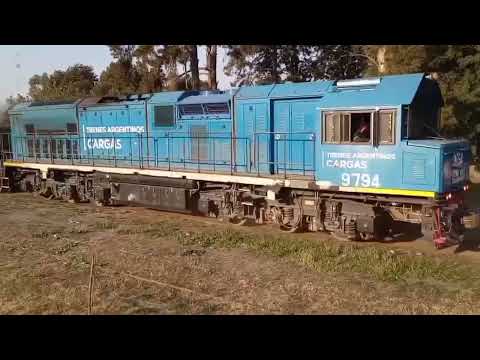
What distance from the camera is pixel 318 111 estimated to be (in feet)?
37.7

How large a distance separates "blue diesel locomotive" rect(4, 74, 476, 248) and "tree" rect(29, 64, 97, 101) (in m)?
30.3

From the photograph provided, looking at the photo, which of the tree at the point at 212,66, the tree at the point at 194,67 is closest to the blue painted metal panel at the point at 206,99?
the tree at the point at 212,66

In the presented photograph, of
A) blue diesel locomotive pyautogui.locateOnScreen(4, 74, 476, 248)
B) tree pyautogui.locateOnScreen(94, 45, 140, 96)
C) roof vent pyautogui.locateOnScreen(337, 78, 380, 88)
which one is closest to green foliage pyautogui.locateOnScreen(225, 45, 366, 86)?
tree pyautogui.locateOnScreen(94, 45, 140, 96)

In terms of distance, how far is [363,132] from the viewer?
1084 cm

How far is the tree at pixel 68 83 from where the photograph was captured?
4838cm

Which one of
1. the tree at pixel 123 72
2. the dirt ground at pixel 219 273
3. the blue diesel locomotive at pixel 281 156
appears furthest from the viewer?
the tree at pixel 123 72

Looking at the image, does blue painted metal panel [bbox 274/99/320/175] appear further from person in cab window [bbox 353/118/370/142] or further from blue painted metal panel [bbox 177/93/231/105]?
blue painted metal panel [bbox 177/93/231/105]

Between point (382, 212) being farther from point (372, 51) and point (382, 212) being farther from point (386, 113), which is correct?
point (372, 51)

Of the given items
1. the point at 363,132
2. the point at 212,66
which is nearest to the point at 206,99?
the point at 363,132

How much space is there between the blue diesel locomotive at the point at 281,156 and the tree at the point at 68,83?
1192 inches

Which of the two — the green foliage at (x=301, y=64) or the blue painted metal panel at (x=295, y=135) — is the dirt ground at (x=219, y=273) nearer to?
the blue painted metal panel at (x=295, y=135)

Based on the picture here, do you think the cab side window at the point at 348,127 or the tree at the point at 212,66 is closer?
the cab side window at the point at 348,127

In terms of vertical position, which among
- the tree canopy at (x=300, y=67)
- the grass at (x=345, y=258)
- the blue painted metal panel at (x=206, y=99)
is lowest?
the grass at (x=345, y=258)
